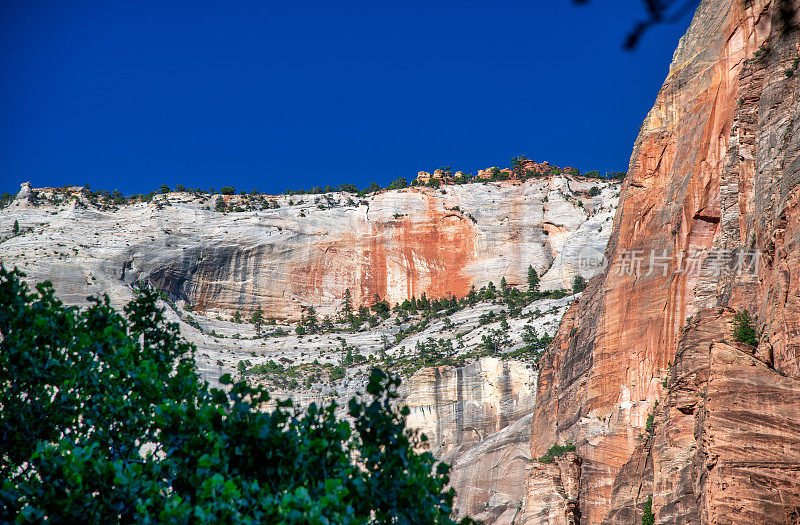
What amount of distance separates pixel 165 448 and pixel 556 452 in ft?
107

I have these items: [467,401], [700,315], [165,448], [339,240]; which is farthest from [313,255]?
[165,448]

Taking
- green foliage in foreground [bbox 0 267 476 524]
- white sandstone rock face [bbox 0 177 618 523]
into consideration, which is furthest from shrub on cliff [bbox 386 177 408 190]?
green foliage in foreground [bbox 0 267 476 524]

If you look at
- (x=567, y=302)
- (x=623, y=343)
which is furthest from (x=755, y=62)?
(x=567, y=302)

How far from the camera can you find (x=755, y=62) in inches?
1355

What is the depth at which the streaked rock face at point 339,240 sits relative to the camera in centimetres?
11731

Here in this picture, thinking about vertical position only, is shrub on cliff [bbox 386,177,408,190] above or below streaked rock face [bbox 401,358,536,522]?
above

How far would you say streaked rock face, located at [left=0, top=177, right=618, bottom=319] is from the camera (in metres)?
117

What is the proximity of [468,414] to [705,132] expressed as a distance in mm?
44773

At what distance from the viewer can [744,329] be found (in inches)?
1041

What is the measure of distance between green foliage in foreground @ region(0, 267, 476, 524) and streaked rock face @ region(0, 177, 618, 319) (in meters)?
99.6

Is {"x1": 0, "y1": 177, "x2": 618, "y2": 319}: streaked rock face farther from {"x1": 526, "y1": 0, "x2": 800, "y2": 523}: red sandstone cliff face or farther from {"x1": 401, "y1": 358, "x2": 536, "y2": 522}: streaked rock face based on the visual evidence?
{"x1": 526, "y1": 0, "x2": 800, "y2": 523}: red sandstone cliff face

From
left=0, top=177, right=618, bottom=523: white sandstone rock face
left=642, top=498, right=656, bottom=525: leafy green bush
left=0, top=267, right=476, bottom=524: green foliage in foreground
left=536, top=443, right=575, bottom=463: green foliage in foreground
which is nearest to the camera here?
left=0, top=267, right=476, bottom=524: green foliage in foreground
